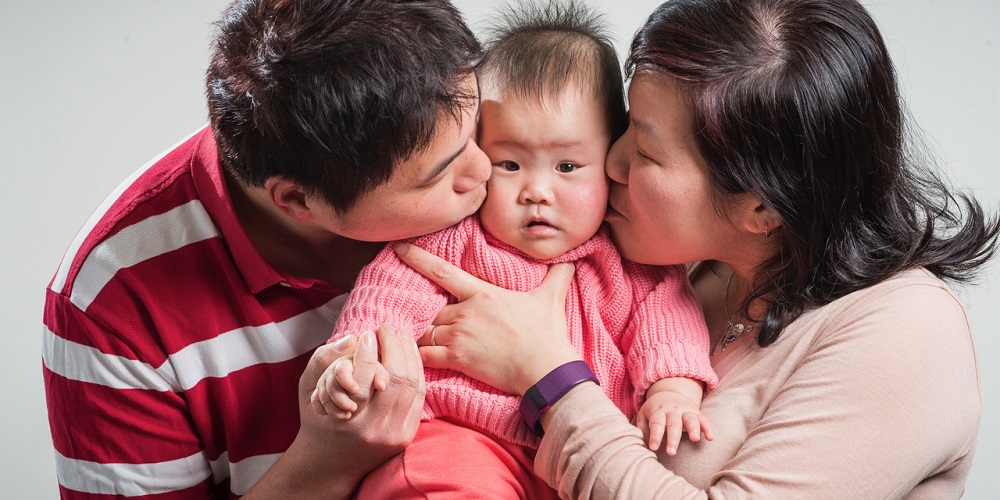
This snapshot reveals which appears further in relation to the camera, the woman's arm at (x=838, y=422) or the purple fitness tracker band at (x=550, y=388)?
the purple fitness tracker band at (x=550, y=388)

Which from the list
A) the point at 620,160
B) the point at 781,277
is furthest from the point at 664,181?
the point at 781,277

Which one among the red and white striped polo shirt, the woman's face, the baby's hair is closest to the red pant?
the red and white striped polo shirt

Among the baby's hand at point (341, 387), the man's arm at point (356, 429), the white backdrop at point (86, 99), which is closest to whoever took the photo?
the baby's hand at point (341, 387)

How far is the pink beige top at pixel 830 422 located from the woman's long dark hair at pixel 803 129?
53 millimetres

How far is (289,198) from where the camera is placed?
1.38m

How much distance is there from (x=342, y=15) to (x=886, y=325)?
0.78 metres

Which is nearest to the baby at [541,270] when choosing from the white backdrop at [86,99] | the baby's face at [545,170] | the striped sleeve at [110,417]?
the baby's face at [545,170]

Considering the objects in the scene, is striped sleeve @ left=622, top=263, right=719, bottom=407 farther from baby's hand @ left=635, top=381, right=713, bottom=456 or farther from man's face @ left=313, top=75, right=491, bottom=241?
man's face @ left=313, top=75, right=491, bottom=241

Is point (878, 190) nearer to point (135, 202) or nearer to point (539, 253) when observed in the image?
point (539, 253)

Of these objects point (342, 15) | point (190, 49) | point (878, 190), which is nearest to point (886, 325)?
point (878, 190)

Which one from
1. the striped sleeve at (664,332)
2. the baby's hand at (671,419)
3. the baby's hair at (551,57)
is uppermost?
the baby's hair at (551,57)

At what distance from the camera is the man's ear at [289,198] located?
1.34 m

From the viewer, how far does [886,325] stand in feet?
4.11

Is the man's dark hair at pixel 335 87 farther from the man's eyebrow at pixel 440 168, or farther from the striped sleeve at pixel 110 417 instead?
the striped sleeve at pixel 110 417
